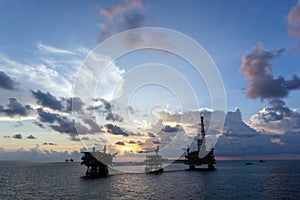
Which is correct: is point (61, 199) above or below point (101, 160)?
below

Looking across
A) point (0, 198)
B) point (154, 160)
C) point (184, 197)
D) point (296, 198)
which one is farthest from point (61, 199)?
point (154, 160)

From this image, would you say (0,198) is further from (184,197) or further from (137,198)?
(184,197)

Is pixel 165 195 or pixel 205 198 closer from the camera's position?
pixel 205 198

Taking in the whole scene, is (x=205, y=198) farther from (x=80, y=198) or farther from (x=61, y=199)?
(x=61, y=199)

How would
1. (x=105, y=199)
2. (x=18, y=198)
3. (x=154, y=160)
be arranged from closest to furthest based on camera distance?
(x=105, y=199)
(x=18, y=198)
(x=154, y=160)

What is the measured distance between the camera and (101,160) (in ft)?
481

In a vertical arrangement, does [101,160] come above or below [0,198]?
above

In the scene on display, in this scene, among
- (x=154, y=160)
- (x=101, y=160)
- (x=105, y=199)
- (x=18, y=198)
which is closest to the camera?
(x=105, y=199)

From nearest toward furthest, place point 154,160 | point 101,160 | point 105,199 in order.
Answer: point 105,199 < point 101,160 < point 154,160

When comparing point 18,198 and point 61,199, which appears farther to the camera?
point 18,198

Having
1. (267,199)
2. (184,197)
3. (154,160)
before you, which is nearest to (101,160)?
(154,160)

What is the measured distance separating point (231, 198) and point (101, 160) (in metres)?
91.3

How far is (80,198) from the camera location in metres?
70.8

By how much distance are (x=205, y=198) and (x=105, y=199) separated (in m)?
27.9
